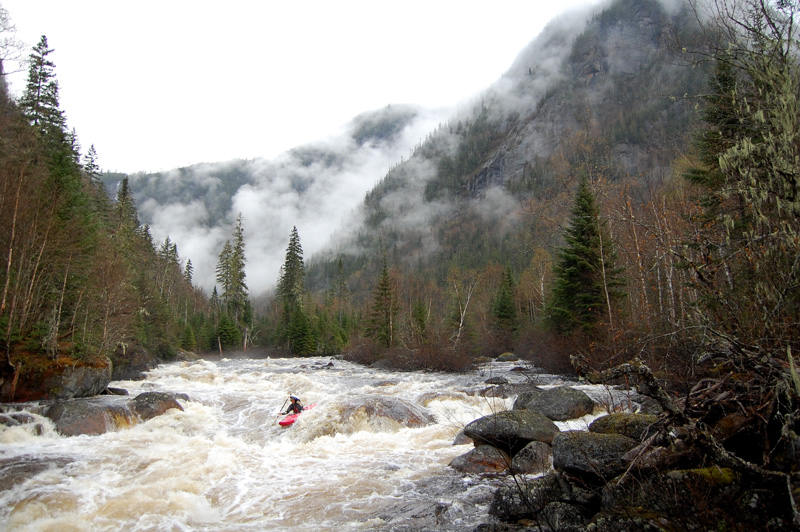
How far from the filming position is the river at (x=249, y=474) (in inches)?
288

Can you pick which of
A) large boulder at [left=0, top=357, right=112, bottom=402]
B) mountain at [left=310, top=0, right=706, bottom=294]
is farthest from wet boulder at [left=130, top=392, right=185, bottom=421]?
mountain at [left=310, top=0, right=706, bottom=294]

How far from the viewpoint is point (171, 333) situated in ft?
144

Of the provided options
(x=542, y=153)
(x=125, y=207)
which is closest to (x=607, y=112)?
(x=542, y=153)

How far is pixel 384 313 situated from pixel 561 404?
98.3 ft

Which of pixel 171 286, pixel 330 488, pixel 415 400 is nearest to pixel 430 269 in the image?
pixel 171 286

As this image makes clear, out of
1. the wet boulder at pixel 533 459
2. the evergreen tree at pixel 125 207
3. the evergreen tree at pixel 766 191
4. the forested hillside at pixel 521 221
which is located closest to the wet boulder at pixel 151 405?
the wet boulder at pixel 533 459

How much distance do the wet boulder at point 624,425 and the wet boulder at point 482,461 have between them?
8.19 feet

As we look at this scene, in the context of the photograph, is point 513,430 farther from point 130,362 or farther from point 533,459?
point 130,362

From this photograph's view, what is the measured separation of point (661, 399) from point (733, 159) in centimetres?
296

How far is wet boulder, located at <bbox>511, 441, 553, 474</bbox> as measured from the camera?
862 cm

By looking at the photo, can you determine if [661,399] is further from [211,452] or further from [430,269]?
[430,269]

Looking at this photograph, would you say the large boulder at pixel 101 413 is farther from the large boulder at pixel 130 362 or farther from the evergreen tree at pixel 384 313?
the evergreen tree at pixel 384 313

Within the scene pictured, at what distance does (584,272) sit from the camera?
2392 centimetres

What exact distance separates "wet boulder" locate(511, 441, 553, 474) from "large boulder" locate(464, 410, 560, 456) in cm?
39
